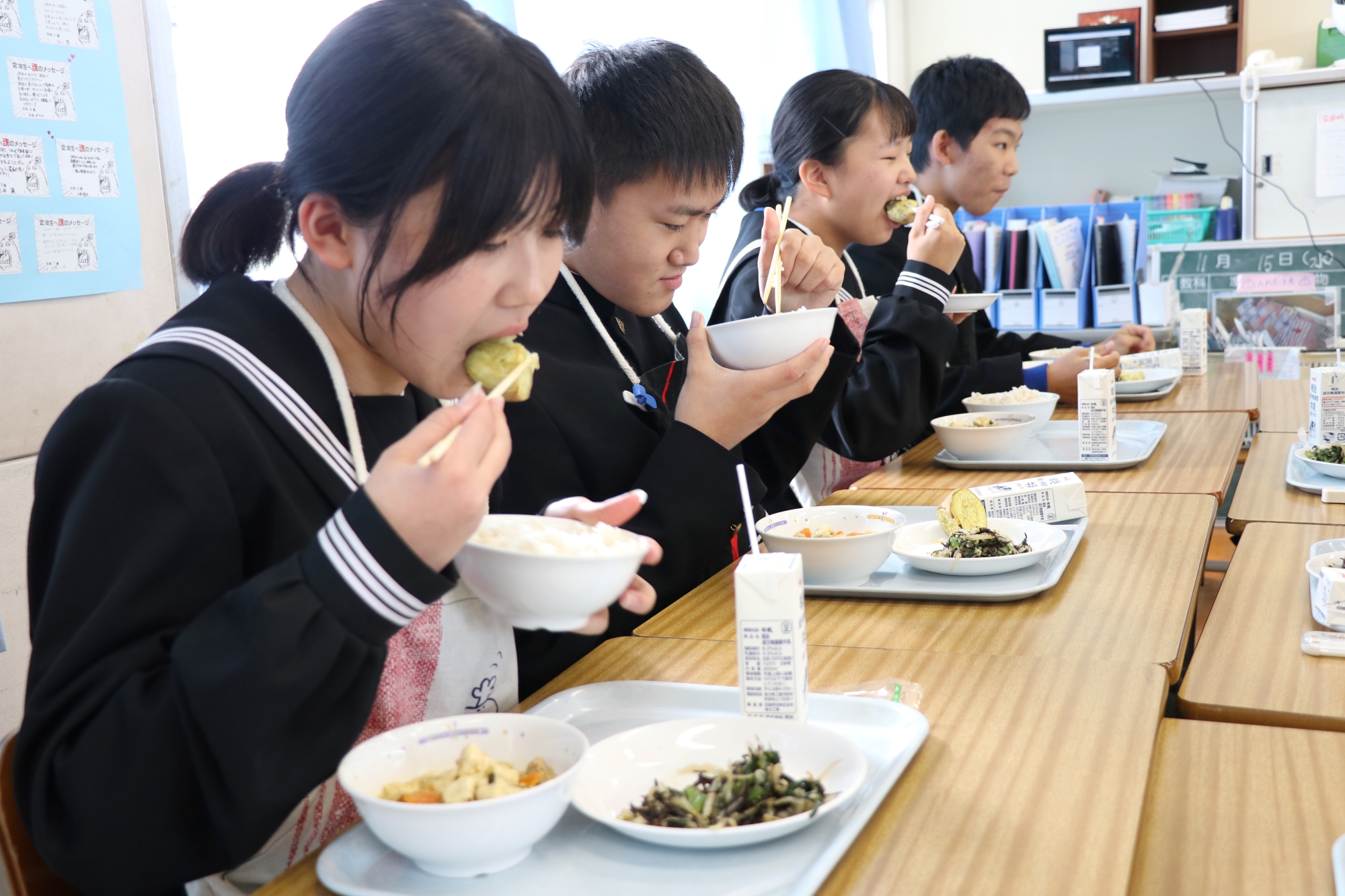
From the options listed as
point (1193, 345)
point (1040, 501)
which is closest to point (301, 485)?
point (1040, 501)

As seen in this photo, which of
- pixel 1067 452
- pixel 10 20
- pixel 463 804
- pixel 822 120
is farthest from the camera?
pixel 822 120

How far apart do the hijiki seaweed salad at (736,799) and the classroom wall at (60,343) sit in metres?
1.21

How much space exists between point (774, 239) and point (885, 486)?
48 centimetres

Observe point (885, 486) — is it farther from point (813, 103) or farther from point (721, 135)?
point (813, 103)

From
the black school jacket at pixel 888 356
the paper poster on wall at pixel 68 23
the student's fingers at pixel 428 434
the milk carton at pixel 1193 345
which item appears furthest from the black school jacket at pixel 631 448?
the milk carton at pixel 1193 345

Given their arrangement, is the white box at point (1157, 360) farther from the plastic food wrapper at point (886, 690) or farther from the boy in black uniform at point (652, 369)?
the plastic food wrapper at point (886, 690)

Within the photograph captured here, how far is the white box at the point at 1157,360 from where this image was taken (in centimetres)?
276

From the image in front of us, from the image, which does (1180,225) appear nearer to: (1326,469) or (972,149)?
(972,149)

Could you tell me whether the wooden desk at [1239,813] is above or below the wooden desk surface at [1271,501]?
above

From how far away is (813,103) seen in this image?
2227mm

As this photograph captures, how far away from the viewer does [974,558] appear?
1215 millimetres

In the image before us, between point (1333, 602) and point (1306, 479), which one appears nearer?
point (1333, 602)

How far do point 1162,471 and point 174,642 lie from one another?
4.95 ft

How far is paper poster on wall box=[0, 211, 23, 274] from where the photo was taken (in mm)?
1494
